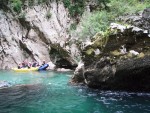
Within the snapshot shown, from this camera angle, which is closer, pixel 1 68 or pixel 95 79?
pixel 95 79

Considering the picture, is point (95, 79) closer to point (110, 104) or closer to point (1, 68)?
point (110, 104)

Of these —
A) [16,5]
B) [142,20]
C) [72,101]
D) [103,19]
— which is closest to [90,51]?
[142,20]

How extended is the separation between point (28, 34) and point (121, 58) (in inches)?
1038

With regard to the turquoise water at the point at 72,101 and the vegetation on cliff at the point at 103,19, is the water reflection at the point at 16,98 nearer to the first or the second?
the turquoise water at the point at 72,101

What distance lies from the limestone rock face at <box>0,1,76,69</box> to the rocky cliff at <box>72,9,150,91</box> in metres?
21.9

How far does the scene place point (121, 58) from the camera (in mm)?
14258

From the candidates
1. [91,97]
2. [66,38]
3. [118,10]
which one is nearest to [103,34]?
[91,97]

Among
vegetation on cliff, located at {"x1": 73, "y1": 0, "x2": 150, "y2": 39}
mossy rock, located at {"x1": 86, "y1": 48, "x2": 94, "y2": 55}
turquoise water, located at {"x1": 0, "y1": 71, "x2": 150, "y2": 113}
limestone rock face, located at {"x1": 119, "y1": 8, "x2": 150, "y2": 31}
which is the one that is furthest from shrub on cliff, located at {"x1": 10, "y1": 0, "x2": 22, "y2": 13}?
limestone rock face, located at {"x1": 119, "y1": 8, "x2": 150, "y2": 31}

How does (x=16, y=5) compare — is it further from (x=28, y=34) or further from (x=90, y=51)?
(x=90, y=51)

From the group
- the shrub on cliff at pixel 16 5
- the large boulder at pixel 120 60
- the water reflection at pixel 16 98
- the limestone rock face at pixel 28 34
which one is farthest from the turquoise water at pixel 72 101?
the shrub on cliff at pixel 16 5

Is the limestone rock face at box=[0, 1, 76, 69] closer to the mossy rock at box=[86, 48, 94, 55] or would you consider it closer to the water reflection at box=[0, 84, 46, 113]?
the mossy rock at box=[86, 48, 94, 55]

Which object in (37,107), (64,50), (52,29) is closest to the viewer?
(37,107)

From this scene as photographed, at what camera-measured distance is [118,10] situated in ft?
114

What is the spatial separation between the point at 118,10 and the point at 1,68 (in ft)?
54.1
